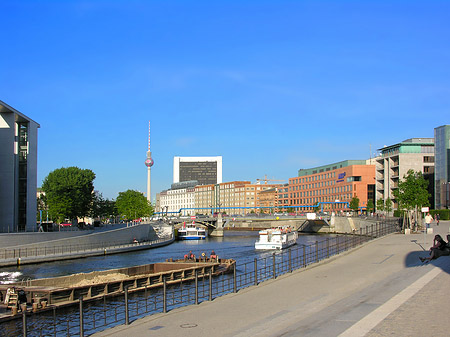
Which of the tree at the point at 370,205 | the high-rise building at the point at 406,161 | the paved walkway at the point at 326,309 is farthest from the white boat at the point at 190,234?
the paved walkway at the point at 326,309

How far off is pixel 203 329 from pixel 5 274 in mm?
40156

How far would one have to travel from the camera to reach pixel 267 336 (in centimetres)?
1379

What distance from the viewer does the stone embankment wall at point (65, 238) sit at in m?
59.6

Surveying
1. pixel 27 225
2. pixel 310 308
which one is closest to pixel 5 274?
pixel 27 225

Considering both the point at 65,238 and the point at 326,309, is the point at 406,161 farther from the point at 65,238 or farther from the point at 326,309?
the point at 326,309

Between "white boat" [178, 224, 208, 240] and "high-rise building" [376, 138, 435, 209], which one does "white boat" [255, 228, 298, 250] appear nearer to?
"white boat" [178, 224, 208, 240]

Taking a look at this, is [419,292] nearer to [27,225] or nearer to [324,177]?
[27,225]

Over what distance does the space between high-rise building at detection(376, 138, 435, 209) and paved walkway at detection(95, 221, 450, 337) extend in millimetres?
104005

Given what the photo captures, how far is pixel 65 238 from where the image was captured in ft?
220

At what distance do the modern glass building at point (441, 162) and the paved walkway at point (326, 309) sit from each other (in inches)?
3393

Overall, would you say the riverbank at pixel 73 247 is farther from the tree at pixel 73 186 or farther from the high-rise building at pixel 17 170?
the tree at pixel 73 186

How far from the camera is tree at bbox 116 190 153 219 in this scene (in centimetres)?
14262

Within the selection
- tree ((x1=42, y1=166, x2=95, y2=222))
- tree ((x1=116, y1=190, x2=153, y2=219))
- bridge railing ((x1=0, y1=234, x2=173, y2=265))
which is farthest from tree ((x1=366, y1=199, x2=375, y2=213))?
bridge railing ((x1=0, y1=234, x2=173, y2=265))

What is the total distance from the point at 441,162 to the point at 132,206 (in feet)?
265
